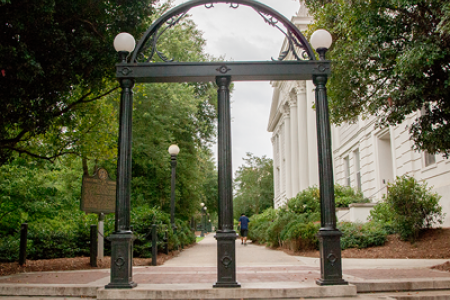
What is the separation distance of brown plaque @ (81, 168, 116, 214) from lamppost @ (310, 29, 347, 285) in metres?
6.26

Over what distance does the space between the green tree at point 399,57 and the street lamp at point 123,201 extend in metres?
5.26

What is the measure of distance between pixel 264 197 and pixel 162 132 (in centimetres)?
4517

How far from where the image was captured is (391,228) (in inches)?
566

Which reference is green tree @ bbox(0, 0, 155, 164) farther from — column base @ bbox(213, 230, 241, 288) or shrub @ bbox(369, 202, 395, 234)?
shrub @ bbox(369, 202, 395, 234)

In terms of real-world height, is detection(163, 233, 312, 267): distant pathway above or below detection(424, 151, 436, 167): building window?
below

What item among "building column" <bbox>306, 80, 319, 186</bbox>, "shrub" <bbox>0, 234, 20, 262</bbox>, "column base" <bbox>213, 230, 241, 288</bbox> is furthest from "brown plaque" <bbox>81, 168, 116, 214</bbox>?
"building column" <bbox>306, 80, 319, 186</bbox>

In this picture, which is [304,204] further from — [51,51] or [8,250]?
[51,51]

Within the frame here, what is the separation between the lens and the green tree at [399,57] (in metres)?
8.00

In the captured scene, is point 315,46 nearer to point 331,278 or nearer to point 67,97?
point 331,278

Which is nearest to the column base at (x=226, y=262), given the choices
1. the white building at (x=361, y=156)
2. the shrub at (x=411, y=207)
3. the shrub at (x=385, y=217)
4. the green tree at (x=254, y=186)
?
the white building at (x=361, y=156)

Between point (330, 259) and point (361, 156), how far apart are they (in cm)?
1901

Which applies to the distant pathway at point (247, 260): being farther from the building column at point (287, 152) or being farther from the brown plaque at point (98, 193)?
the building column at point (287, 152)

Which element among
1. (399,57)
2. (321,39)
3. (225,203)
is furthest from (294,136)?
(225,203)

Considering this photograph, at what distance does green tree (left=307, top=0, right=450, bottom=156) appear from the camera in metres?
8.00
